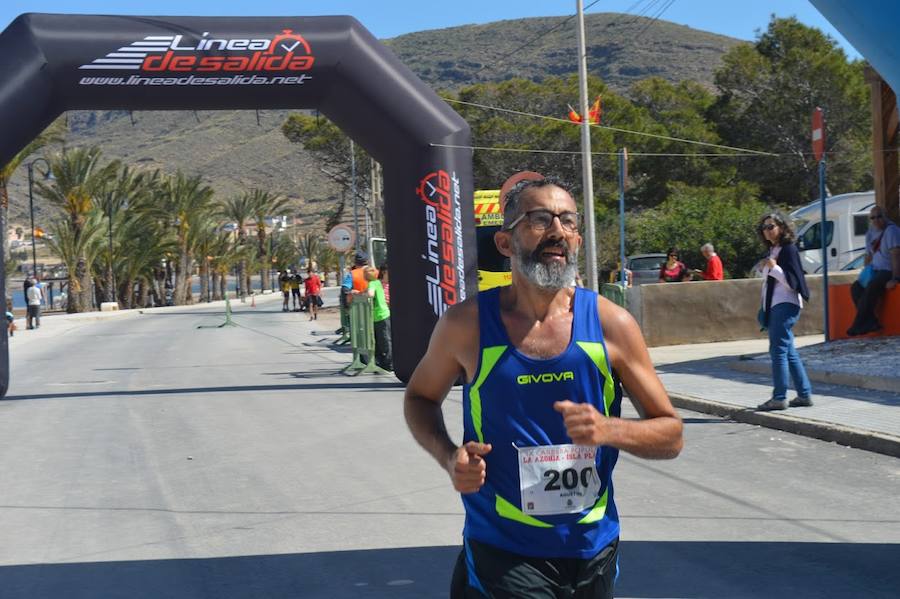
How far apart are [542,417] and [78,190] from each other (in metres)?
54.3

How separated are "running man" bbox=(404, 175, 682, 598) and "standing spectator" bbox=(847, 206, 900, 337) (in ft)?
41.2

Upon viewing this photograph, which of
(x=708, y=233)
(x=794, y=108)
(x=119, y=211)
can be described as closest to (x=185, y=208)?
(x=119, y=211)

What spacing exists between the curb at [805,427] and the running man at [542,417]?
6.30 meters

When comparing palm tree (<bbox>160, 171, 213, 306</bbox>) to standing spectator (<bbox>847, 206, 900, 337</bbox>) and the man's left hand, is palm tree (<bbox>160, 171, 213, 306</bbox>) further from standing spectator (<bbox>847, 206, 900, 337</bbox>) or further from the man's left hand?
the man's left hand

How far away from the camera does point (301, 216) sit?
156125 millimetres

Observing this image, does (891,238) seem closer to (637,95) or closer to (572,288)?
(572,288)

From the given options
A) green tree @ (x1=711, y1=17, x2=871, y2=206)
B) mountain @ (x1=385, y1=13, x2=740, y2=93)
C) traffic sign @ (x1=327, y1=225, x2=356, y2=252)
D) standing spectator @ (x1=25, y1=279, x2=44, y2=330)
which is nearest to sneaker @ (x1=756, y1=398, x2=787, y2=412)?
traffic sign @ (x1=327, y1=225, x2=356, y2=252)

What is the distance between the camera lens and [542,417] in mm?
2859

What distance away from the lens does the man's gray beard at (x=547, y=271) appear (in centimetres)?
290

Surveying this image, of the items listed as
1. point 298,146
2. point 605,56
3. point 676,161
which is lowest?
point 676,161

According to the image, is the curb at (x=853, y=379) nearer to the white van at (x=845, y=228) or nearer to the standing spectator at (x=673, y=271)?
the standing spectator at (x=673, y=271)

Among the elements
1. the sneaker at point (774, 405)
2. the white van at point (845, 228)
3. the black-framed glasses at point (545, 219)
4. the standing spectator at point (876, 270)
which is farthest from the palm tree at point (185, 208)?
the black-framed glasses at point (545, 219)

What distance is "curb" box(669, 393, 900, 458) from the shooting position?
8.77m

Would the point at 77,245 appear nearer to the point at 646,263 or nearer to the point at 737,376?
the point at 646,263
